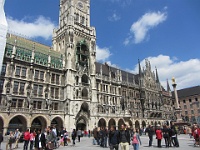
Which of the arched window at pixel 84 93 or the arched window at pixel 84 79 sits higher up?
the arched window at pixel 84 79

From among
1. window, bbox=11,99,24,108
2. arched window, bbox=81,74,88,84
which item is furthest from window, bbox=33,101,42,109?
arched window, bbox=81,74,88,84

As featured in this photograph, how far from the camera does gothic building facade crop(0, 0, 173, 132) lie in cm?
3203

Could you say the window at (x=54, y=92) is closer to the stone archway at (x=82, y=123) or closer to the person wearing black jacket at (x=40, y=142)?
the stone archway at (x=82, y=123)

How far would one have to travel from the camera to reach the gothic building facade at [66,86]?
105ft

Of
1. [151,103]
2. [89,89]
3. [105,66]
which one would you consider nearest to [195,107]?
[151,103]

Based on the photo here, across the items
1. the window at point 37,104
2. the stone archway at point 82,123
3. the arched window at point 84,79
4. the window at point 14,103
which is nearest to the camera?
the window at point 14,103

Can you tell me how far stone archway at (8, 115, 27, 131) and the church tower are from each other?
795cm

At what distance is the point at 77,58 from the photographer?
42031 mm

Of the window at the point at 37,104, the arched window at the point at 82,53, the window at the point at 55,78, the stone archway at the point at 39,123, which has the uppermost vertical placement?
the arched window at the point at 82,53

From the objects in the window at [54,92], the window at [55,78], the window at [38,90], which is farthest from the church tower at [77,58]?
the window at [38,90]

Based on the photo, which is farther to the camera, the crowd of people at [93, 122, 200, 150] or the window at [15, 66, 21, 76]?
the window at [15, 66, 21, 76]

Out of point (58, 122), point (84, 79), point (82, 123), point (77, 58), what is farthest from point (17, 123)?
point (77, 58)

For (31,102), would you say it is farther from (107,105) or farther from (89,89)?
(107,105)

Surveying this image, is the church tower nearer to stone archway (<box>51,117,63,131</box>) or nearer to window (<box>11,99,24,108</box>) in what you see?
stone archway (<box>51,117,63,131</box>)
